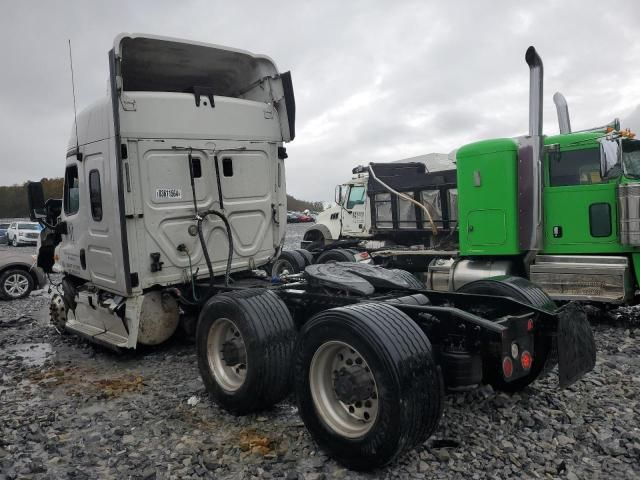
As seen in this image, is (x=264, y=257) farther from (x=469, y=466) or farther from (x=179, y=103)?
(x=469, y=466)

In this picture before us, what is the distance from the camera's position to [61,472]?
3.51m

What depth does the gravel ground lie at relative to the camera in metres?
3.39

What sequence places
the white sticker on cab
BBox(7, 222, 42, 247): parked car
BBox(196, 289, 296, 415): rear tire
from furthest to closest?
BBox(7, 222, 42, 247): parked car < the white sticker on cab < BBox(196, 289, 296, 415): rear tire

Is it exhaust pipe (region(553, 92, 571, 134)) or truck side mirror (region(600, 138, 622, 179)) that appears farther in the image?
exhaust pipe (region(553, 92, 571, 134))

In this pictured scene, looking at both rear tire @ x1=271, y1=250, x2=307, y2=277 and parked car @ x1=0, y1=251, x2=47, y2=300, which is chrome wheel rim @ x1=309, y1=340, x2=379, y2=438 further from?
parked car @ x1=0, y1=251, x2=47, y2=300

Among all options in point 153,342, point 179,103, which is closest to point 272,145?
point 179,103

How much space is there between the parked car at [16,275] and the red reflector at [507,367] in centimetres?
1077

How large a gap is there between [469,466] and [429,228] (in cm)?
751

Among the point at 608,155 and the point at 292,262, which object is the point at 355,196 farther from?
the point at 608,155

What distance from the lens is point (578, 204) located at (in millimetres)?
7367

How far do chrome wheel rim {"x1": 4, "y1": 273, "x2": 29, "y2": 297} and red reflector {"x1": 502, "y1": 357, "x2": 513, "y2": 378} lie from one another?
36.8ft

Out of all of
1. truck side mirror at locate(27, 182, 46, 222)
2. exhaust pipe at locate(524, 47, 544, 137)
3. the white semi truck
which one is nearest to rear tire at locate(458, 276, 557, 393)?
the white semi truck

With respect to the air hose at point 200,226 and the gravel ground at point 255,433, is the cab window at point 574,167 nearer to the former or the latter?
the gravel ground at point 255,433

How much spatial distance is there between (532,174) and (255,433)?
5554 mm
